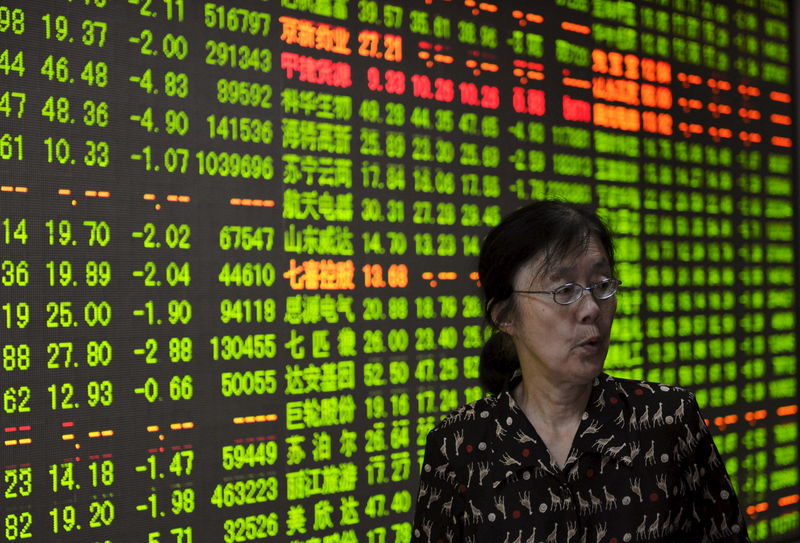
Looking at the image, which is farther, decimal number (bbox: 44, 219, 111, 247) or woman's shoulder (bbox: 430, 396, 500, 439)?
decimal number (bbox: 44, 219, 111, 247)

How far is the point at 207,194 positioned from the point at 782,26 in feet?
7.37

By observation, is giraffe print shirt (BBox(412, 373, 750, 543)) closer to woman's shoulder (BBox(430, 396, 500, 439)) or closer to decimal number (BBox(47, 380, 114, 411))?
woman's shoulder (BBox(430, 396, 500, 439))

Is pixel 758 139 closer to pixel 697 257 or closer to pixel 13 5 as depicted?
pixel 697 257

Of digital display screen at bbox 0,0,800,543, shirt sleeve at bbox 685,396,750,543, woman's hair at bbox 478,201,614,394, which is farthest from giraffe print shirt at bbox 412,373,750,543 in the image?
digital display screen at bbox 0,0,800,543

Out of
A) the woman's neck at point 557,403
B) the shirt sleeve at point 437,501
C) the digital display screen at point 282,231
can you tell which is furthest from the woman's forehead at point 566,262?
the digital display screen at point 282,231

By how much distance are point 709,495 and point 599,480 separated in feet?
0.46

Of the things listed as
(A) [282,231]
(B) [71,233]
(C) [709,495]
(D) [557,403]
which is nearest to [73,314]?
(B) [71,233]

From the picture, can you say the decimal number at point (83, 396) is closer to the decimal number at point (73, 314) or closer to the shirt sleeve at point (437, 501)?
the decimal number at point (73, 314)

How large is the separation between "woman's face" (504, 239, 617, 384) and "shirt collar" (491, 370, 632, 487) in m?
0.04

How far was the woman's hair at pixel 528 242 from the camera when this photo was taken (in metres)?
0.94

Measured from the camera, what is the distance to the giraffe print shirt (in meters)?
0.90

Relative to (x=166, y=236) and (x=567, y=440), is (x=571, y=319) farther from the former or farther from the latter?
(x=166, y=236)

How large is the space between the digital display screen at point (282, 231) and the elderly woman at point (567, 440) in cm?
77

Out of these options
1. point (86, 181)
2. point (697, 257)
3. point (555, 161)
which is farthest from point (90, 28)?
point (697, 257)
